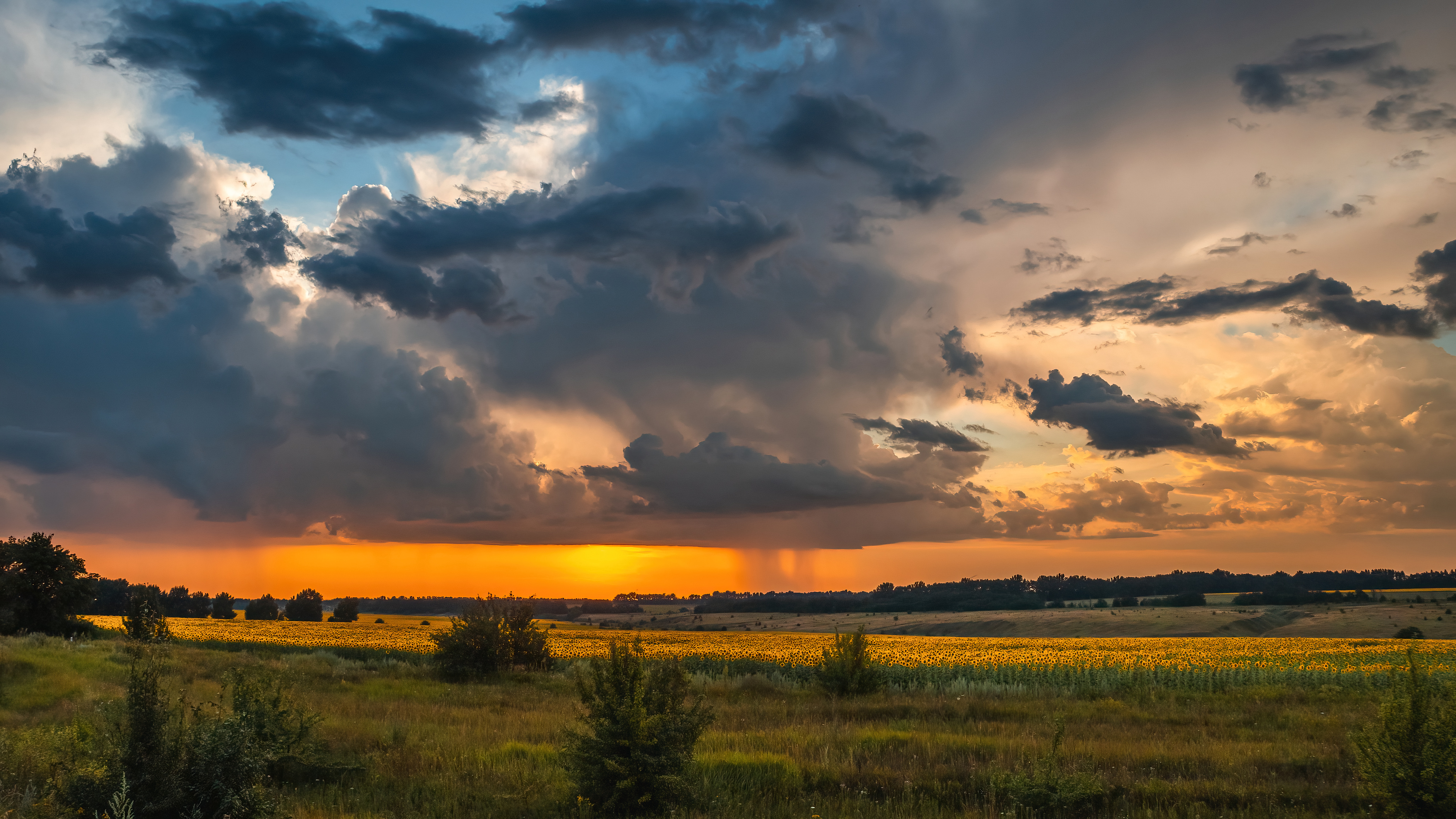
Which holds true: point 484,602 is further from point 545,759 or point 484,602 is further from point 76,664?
point 545,759

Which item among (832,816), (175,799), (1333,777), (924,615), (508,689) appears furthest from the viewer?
(924,615)

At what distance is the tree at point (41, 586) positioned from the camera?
1906 inches

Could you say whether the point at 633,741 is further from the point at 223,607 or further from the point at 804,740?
the point at 223,607

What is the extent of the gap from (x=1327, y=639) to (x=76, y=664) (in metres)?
82.9

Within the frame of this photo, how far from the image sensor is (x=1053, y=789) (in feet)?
37.7

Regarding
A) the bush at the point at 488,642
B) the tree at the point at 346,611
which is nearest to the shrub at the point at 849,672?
the bush at the point at 488,642

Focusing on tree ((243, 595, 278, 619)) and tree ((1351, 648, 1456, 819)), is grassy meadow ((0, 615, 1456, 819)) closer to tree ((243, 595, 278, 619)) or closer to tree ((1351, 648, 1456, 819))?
tree ((1351, 648, 1456, 819))

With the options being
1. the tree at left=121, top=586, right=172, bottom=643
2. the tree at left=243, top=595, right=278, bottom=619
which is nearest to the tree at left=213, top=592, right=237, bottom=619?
the tree at left=243, top=595, right=278, bottom=619

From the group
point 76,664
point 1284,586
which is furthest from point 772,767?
point 1284,586

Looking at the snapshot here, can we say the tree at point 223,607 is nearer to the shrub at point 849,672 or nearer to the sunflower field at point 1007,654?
the sunflower field at point 1007,654

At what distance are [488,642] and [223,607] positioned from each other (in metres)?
121

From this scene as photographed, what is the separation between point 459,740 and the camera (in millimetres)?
16391

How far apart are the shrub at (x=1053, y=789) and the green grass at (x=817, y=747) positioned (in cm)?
30

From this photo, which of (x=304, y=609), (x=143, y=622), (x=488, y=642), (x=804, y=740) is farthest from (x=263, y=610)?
(x=804, y=740)
